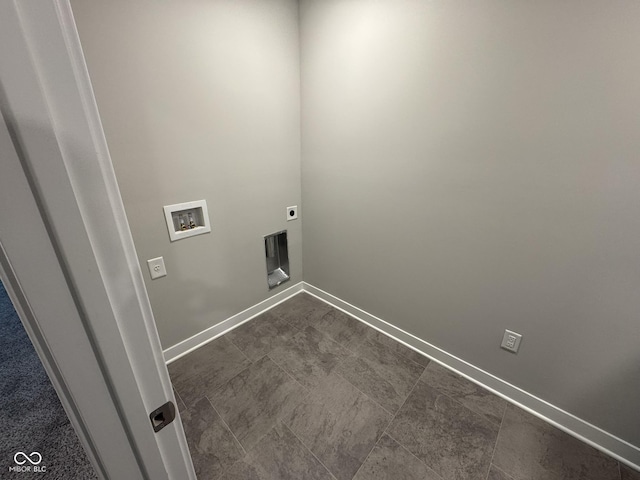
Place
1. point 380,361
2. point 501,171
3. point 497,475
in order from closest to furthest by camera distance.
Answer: point 497,475
point 501,171
point 380,361

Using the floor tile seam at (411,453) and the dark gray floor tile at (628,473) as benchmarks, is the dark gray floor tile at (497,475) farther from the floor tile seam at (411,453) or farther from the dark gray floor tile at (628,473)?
the dark gray floor tile at (628,473)

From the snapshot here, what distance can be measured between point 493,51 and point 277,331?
6.84 ft

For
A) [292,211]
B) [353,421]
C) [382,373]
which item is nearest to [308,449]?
[353,421]

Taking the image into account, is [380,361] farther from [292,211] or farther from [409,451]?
[292,211]

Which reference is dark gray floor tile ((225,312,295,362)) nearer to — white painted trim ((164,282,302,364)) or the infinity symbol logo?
white painted trim ((164,282,302,364))

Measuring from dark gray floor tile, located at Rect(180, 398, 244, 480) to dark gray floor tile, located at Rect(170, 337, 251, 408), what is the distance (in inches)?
3.5

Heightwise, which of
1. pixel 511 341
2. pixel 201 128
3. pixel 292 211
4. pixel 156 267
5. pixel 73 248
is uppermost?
pixel 201 128

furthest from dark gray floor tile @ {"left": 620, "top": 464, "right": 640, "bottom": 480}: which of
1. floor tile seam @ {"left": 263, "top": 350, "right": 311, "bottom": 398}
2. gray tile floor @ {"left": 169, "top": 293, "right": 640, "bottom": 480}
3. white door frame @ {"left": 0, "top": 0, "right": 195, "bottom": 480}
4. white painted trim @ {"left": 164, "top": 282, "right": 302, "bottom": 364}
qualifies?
white painted trim @ {"left": 164, "top": 282, "right": 302, "bottom": 364}

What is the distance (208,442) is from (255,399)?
280 mm

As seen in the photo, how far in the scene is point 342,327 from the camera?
6.43 feet

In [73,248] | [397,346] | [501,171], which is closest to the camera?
[73,248]

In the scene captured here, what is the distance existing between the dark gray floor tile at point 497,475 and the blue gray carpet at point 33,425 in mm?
1711

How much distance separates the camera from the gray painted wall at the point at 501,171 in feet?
3.13

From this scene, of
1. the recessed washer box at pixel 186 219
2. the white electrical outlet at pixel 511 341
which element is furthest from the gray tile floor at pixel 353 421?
the recessed washer box at pixel 186 219
